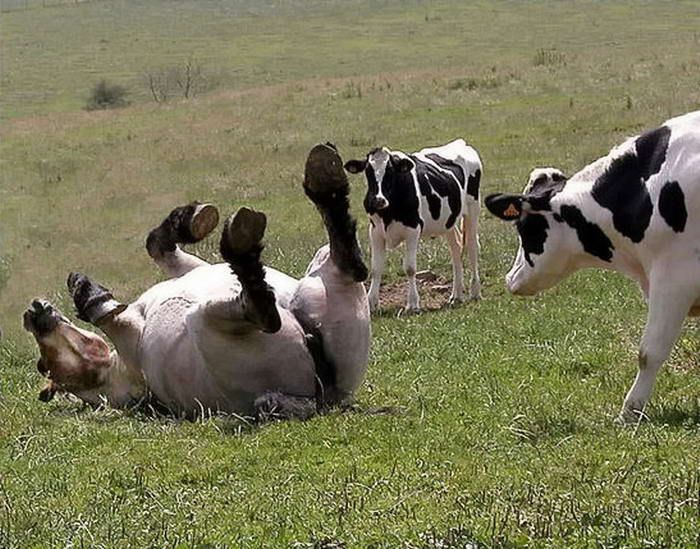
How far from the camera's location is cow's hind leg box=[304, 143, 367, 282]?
29.3ft

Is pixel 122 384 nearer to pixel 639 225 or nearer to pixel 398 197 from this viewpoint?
pixel 639 225

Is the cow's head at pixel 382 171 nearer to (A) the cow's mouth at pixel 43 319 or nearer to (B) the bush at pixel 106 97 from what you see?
(A) the cow's mouth at pixel 43 319

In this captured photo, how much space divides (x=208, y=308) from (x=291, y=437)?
1377 mm

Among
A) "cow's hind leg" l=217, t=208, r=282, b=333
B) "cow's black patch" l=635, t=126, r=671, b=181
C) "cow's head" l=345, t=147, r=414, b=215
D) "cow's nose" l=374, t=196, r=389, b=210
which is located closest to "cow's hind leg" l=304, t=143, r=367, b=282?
"cow's hind leg" l=217, t=208, r=282, b=333

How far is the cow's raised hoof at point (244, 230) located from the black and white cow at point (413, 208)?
9423 millimetres

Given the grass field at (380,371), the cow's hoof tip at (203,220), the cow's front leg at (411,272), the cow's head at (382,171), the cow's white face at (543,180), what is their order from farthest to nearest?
1. the cow's head at (382,171)
2. the cow's front leg at (411,272)
3. the cow's hoof tip at (203,220)
4. the cow's white face at (543,180)
5. the grass field at (380,371)

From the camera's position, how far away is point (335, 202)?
29.9ft

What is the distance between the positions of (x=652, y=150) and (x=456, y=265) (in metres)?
10.6

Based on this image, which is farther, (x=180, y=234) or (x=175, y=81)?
(x=175, y=81)

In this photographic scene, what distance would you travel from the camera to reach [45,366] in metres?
10.5

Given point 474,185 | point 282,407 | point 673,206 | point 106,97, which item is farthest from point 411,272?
point 106,97

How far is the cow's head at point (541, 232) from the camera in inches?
379

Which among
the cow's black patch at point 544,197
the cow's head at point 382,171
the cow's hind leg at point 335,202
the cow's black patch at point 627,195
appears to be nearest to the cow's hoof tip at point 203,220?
the cow's hind leg at point 335,202

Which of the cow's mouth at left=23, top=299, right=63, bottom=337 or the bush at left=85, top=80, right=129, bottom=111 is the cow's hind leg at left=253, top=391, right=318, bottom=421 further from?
the bush at left=85, top=80, right=129, bottom=111
